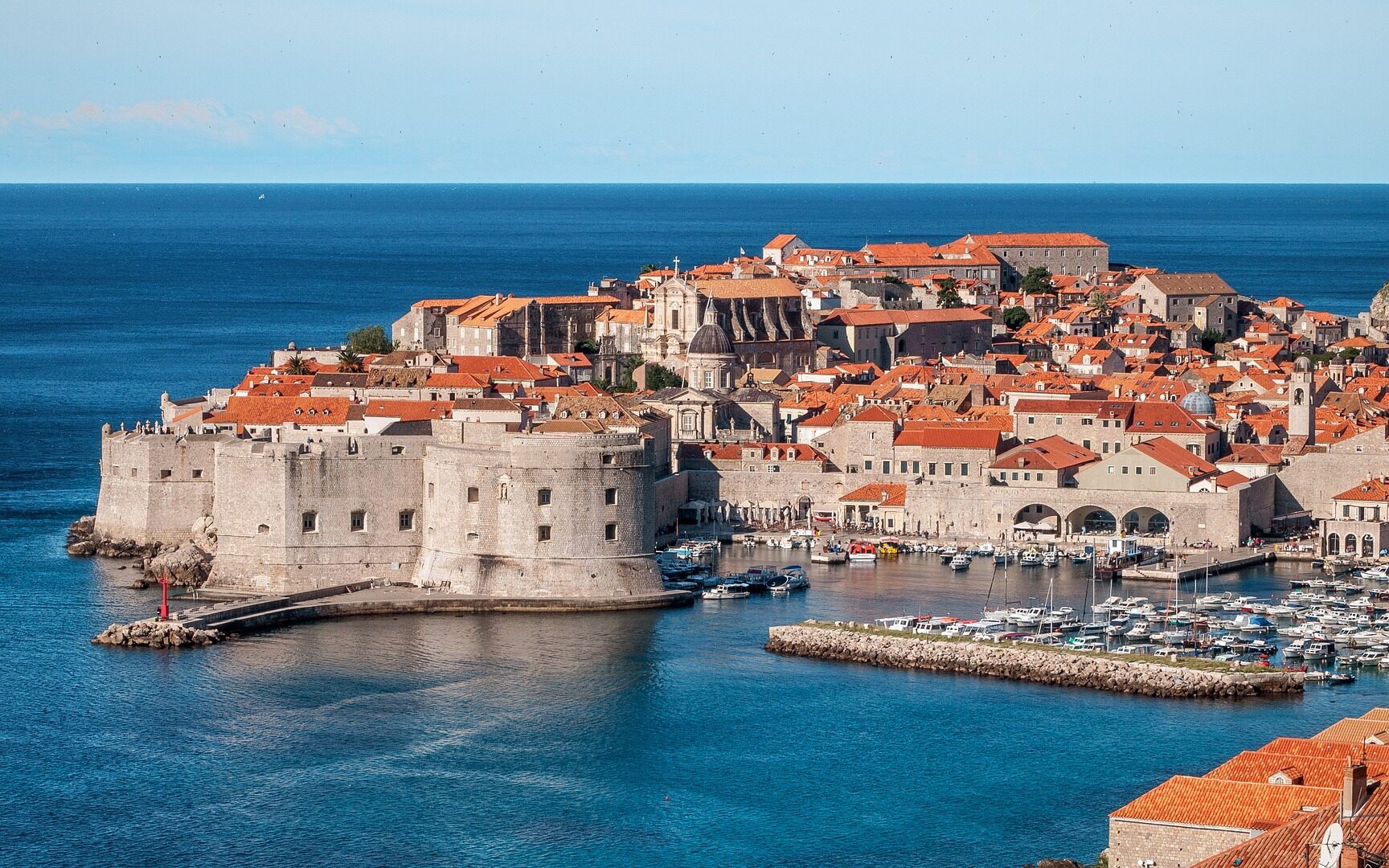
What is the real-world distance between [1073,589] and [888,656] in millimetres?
7599

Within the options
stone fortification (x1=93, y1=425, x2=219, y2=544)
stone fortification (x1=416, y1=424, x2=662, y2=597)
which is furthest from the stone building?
stone fortification (x1=416, y1=424, x2=662, y2=597)

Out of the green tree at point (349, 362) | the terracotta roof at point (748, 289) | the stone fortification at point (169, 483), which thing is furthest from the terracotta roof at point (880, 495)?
the terracotta roof at point (748, 289)

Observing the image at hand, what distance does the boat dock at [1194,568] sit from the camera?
50125mm

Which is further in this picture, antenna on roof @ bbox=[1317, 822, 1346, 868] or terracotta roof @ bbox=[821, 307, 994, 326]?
terracotta roof @ bbox=[821, 307, 994, 326]

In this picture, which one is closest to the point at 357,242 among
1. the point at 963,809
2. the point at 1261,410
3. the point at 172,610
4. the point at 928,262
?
the point at 928,262

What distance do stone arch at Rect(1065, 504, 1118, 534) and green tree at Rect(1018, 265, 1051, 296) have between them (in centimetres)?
4130

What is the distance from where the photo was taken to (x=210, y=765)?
120 ft

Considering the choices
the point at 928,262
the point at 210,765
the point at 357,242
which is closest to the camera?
the point at 210,765

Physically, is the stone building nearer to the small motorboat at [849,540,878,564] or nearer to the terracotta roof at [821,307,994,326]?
the terracotta roof at [821,307,994,326]

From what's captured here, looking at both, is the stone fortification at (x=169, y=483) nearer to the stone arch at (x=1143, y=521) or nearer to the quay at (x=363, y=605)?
the quay at (x=363, y=605)

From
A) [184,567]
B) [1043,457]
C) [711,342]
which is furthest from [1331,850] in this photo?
[711,342]

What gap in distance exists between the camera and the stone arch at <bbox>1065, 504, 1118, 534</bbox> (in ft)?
179

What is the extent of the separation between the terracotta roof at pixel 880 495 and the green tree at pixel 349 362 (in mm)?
16905

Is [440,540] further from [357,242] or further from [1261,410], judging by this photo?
[357,242]
